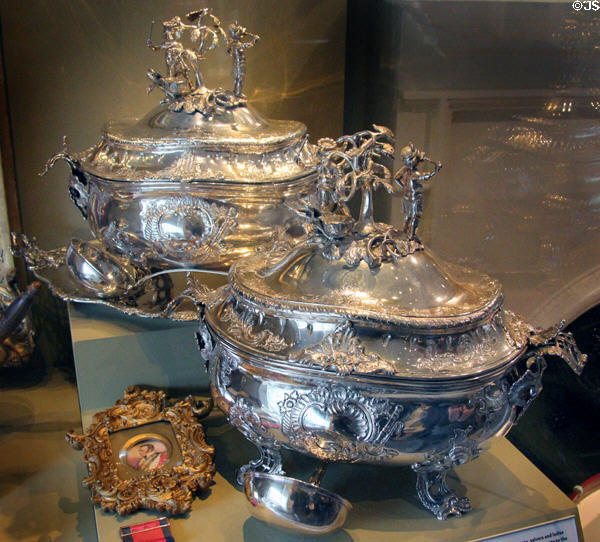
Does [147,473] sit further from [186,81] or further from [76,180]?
[186,81]

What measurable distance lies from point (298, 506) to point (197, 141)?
758 millimetres

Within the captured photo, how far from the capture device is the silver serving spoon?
0.95m

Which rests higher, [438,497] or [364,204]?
[364,204]

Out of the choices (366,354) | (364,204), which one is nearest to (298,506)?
(366,354)

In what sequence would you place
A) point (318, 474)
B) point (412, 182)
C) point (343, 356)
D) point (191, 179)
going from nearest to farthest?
point (343, 356)
point (412, 182)
point (318, 474)
point (191, 179)

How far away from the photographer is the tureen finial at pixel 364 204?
998 mm

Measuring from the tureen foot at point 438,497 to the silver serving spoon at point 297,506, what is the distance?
0.15m

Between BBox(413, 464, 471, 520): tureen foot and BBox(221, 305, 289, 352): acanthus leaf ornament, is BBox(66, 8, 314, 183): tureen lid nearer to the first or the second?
BBox(221, 305, 289, 352): acanthus leaf ornament

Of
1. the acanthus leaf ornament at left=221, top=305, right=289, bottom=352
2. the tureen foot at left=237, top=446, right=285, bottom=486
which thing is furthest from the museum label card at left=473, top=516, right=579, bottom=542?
the acanthus leaf ornament at left=221, top=305, right=289, bottom=352

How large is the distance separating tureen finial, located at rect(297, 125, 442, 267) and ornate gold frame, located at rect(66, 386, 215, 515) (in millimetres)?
461

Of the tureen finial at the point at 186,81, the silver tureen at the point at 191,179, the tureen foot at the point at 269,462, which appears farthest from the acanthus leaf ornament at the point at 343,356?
the tureen finial at the point at 186,81

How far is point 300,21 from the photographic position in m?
1.88

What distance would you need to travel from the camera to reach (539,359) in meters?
0.98

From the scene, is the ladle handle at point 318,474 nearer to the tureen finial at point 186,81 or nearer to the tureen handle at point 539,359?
the tureen handle at point 539,359
